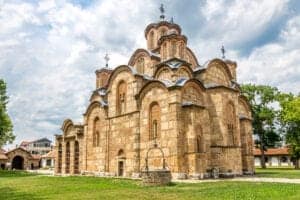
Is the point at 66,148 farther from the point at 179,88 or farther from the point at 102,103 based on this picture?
the point at 179,88

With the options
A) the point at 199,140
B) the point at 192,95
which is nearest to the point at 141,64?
the point at 192,95

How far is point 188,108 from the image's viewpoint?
2280cm

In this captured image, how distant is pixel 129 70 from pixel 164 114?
6.08 metres

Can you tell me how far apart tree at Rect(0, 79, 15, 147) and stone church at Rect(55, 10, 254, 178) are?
10.9 m

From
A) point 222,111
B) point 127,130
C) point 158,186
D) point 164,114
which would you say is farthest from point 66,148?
point 158,186

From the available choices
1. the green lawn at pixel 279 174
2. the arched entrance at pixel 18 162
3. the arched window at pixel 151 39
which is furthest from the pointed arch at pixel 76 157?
the arched entrance at pixel 18 162

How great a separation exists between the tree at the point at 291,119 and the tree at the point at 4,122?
110 ft

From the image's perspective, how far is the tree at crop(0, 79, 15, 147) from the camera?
37969 mm

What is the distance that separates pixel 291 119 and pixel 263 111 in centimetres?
439

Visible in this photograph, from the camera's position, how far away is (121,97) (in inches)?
1122

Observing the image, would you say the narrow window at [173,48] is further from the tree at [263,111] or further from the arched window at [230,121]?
the tree at [263,111]

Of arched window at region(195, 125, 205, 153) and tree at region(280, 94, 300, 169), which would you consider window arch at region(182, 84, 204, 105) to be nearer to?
arched window at region(195, 125, 205, 153)

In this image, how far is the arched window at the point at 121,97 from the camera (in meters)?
28.1

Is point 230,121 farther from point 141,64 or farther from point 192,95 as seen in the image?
point 141,64
